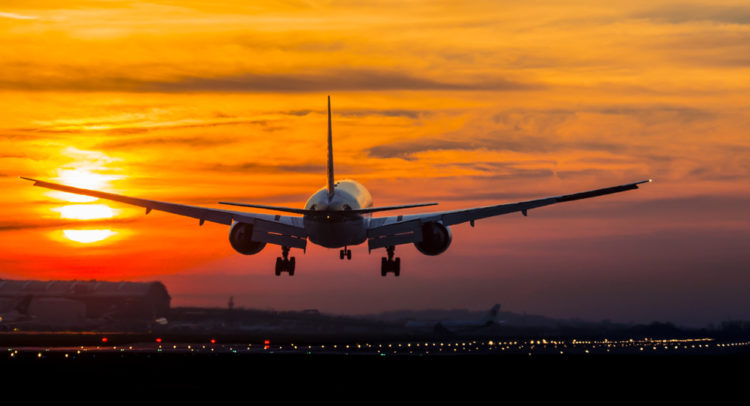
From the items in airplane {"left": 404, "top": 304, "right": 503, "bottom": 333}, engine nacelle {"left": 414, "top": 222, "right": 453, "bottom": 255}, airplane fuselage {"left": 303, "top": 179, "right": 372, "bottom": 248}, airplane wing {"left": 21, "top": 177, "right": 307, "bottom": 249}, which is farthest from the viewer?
airplane {"left": 404, "top": 304, "right": 503, "bottom": 333}

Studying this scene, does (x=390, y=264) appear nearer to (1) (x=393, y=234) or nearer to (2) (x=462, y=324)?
(1) (x=393, y=234)

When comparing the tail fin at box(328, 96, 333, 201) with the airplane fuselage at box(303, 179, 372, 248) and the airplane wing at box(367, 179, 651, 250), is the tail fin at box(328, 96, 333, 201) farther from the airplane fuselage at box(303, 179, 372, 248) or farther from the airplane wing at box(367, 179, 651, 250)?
the airplane wing at box(367, 179, 651, 250)

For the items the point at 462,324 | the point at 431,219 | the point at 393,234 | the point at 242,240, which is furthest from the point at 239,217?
the point at 462,324

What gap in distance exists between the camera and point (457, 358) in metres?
71.3

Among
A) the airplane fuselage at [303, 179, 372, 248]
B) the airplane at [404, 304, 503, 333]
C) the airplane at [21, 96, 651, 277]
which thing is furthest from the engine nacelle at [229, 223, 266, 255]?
the airplane at [404, 304, 503, 333]

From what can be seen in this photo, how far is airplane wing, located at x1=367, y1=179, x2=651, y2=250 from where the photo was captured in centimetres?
7088

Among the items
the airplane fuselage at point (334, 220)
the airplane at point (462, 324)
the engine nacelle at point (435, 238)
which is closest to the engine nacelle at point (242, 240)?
the airplane fuselage at point (334, 220)

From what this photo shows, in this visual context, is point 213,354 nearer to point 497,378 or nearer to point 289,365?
point 289,365

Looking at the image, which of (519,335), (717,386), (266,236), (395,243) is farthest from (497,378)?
(519,335)

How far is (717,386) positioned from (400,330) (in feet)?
371

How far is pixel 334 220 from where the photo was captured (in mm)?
68562

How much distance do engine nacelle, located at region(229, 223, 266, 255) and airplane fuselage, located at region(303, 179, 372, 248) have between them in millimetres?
6680

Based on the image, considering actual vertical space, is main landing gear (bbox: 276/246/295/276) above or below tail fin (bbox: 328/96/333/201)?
below

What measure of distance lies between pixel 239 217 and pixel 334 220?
914 centimetres
